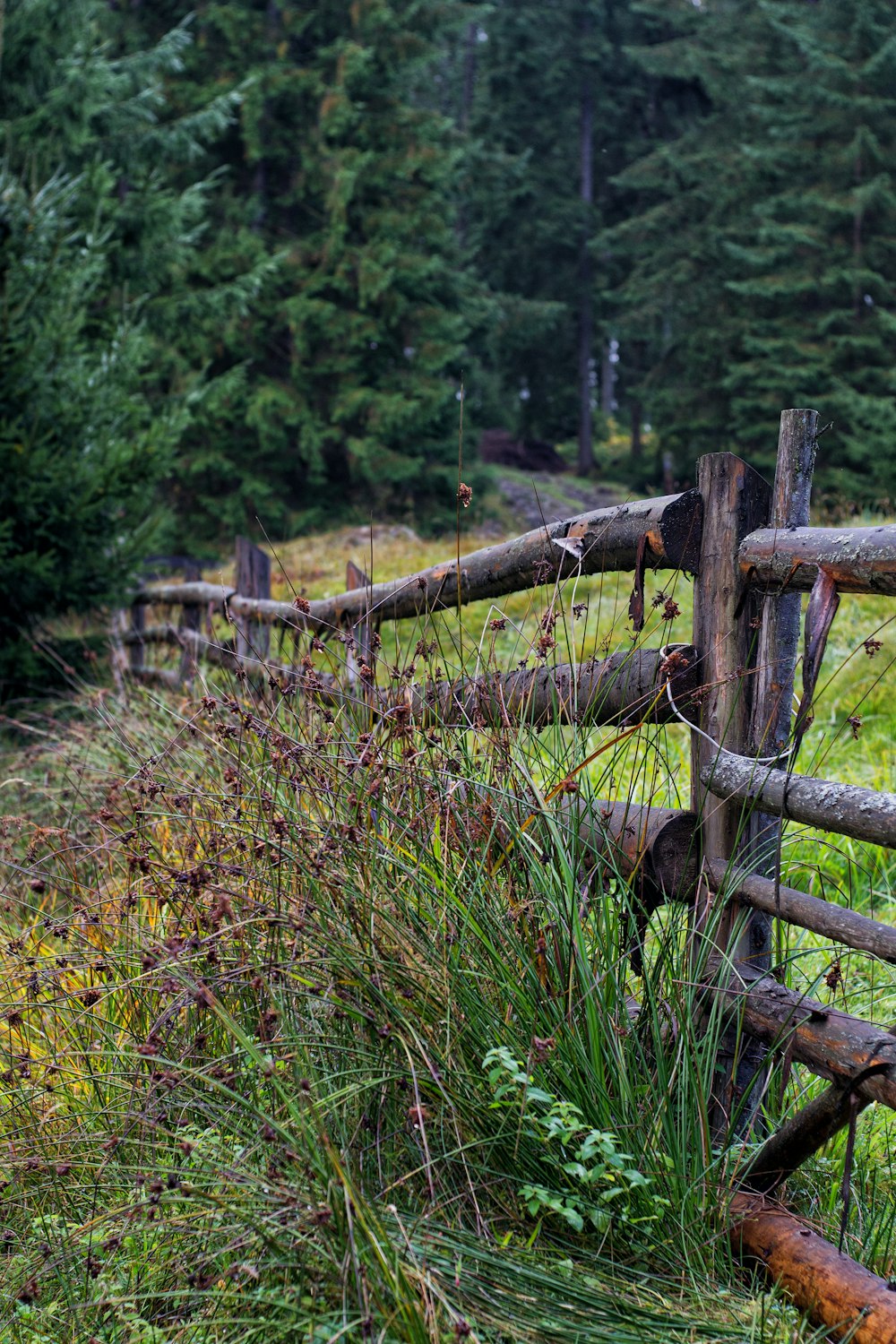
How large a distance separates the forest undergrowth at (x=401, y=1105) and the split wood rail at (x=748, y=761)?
3.5 inches

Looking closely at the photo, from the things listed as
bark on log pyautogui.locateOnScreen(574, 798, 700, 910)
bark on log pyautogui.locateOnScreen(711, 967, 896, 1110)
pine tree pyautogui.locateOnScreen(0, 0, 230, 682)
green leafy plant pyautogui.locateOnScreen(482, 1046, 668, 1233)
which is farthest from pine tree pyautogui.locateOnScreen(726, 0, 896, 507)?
green leafy plant pyautogui.locateOnScreen(482, 1046, 668, 1233)

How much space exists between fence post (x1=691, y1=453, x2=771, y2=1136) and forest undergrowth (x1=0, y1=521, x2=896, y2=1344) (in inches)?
5.9

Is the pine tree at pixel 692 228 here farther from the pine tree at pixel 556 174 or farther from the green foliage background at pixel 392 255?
the pine tree at pixel 556 174

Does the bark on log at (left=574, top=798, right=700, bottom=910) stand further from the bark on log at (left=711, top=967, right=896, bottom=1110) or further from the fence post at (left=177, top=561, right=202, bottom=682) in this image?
the fence post at (left=177, top=561, right=202, bottom=682)

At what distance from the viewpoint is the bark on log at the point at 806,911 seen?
1.99 metres

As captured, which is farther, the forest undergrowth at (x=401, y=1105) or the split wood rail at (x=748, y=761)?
the split wood rail at (x=748, y=761)

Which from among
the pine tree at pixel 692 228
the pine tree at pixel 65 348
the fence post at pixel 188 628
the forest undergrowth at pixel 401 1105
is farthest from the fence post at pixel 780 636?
the pine tree at pixel 692 228

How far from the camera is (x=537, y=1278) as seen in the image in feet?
5.86

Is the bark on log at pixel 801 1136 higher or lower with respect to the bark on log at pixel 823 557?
lower

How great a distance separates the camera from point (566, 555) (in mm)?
2938

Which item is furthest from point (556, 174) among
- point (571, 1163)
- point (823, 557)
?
point (571, 1163)

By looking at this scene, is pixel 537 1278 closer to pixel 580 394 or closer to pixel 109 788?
pixel 109 788

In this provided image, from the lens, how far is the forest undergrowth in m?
1.77

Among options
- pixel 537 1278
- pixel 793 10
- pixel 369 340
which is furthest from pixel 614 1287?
pixel 793 10
